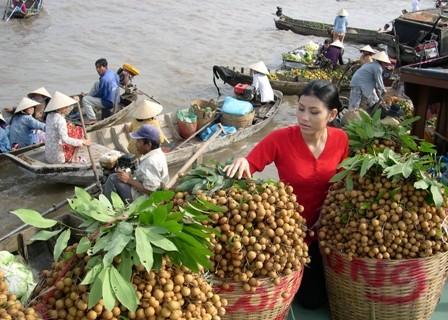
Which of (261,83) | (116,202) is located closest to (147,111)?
(261,83)

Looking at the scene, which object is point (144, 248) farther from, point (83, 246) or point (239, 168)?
point (239, 168)

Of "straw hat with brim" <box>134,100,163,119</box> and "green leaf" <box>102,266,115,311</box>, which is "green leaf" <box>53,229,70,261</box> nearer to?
"green leaf" <box>102,266,115,311</box>

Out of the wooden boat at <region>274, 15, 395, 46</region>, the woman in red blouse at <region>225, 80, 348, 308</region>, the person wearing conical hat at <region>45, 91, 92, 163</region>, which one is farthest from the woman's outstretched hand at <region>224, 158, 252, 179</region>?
the wooden boat at <region>274, 15, 395, 46</region>

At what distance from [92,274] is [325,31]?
62.8 feet

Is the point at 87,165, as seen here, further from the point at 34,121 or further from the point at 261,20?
the point at 261,20

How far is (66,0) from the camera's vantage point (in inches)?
958

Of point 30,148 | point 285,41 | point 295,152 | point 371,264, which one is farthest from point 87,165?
point 285,41

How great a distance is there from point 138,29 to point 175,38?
79.4 inches

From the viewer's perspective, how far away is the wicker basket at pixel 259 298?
2461 mm

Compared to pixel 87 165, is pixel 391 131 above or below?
above

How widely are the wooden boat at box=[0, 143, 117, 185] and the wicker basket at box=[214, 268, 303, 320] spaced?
15.2 ft

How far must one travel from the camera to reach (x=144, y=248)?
2008 millimetres

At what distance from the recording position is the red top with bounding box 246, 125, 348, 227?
3164 mm

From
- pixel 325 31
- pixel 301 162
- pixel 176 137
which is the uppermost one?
pixel 301 162
